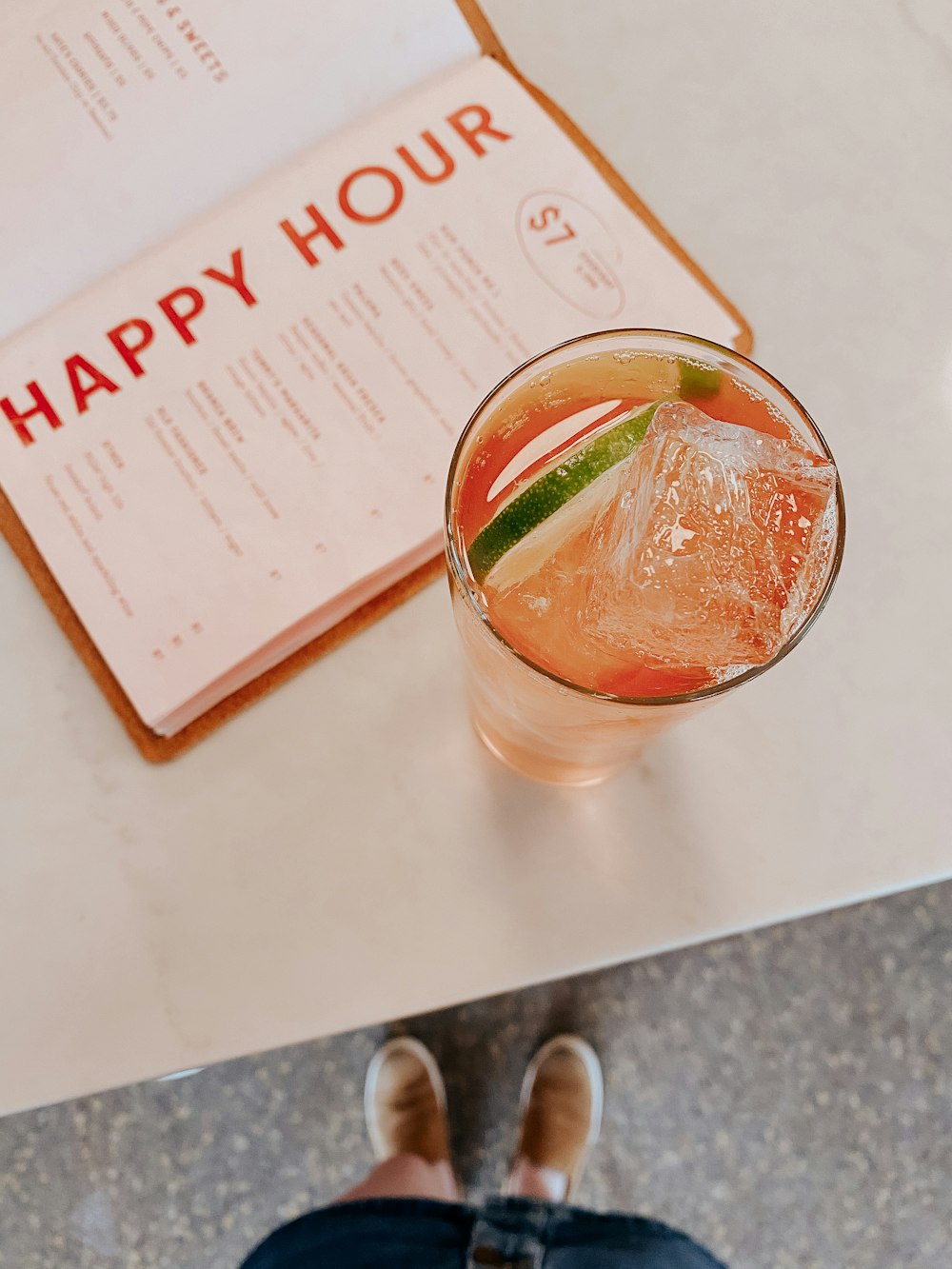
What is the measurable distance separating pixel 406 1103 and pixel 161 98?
50.5 inches

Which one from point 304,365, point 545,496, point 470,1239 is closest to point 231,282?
point 304,365

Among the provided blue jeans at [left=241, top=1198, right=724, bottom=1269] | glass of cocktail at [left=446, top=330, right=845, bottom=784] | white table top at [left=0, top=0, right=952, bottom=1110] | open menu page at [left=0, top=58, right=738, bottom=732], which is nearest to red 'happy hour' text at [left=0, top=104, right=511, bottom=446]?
open menu page at [left=0, top=58, right=738, bottom=732]

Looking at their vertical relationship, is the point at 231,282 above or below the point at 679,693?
above

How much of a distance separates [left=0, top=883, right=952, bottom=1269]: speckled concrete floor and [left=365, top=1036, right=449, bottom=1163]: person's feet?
32mm

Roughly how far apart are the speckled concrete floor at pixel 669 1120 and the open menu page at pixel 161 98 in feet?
3.87

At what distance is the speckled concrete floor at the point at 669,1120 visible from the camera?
1315 mm

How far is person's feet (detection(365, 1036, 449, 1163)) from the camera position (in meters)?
1.26

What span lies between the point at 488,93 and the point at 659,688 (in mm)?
535

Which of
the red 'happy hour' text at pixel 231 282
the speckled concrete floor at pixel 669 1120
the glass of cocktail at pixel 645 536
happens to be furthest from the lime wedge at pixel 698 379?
the speckled concrete floor at pixel 669 1120

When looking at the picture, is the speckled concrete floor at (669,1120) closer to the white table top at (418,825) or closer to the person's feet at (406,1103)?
the person's feet at (406,1103)

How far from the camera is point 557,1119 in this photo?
1275 millimetres

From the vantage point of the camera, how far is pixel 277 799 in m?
0.57

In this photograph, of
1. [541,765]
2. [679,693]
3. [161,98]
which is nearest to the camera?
[679,693]

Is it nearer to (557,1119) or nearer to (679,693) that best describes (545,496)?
(679,693)
